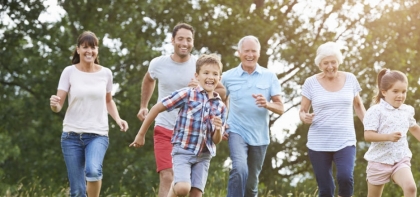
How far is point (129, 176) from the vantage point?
61.0ft

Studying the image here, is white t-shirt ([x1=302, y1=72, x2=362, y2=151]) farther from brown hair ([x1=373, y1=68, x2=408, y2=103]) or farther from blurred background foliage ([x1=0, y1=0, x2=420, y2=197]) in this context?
blurred background foliage ([x1=0, y1=0, x2=420, y2=197])

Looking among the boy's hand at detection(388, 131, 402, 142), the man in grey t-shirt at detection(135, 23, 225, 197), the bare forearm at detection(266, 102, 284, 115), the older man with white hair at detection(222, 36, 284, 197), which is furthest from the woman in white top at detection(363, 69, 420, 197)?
the man in grey t-shirt at detection(135, 23, 225, 197)

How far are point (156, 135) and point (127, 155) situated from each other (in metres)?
11.8

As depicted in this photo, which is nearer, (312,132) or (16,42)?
(312,132)

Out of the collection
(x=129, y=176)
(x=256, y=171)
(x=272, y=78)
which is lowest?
(x=129, y=176)

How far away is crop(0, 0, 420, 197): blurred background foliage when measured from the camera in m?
18.2

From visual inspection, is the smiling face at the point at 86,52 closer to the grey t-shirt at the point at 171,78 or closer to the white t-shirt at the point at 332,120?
the grey t-shirt at the point at 171,78

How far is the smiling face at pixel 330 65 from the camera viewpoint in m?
6.91

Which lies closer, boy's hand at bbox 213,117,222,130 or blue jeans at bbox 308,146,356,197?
boy's hand at bbox 213,117,222,130

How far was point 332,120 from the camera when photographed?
22.6 feet

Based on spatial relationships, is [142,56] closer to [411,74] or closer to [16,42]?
[16,42]

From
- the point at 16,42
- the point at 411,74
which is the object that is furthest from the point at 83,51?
the point at 411,74

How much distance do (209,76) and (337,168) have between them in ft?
5.27

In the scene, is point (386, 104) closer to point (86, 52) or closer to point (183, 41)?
point (183, 41)
